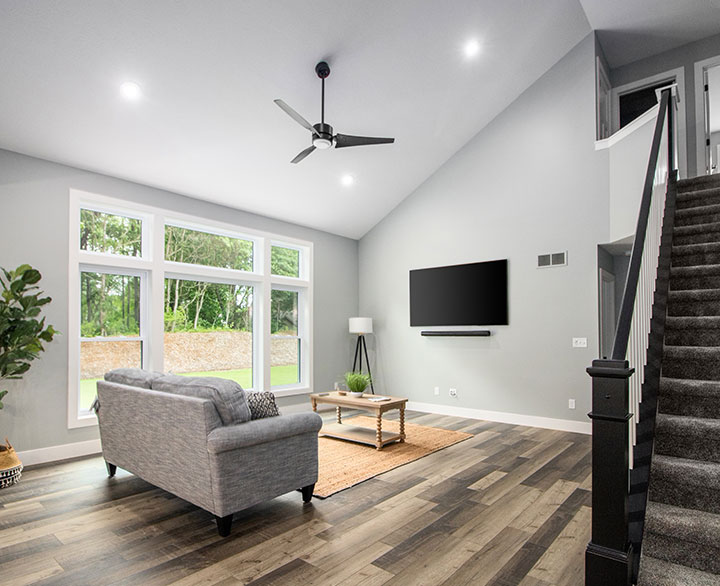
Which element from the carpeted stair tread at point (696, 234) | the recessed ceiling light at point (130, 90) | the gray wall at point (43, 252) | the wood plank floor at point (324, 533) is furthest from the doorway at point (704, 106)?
the gray wall at point (43, 252)

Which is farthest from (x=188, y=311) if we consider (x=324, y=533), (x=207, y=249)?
(x=324, y=533)

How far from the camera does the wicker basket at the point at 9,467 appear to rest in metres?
3.76

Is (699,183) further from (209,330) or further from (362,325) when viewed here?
(209,330)

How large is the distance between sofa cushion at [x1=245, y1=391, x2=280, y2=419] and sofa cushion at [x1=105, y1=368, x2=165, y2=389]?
2.89ft

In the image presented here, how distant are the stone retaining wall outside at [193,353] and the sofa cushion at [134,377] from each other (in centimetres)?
107

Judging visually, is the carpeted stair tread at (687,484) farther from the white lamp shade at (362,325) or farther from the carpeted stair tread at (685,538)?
the white lamp shade at (362,325)

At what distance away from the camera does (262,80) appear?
179 inches

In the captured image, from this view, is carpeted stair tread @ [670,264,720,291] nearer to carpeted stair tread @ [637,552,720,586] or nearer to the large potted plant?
carpeted stair tread @ [637,552,720,586]

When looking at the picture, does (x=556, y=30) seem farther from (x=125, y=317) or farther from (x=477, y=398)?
(x=125, y=317)

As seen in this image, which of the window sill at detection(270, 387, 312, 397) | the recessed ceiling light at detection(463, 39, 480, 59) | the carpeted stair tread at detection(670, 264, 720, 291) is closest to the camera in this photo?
the carpeted stair tread at detection(670, 264, 720, 291)

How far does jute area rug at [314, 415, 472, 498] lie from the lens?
12.8ft

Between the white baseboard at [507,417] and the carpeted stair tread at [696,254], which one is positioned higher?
the carpeted stair tread at [696,254]

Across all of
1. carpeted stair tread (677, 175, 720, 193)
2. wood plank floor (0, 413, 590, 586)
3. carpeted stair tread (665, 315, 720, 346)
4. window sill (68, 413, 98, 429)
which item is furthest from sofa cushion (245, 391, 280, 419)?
carpeted stair tread (677, 175, 720, 193)

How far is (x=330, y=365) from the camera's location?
763 centimetres
